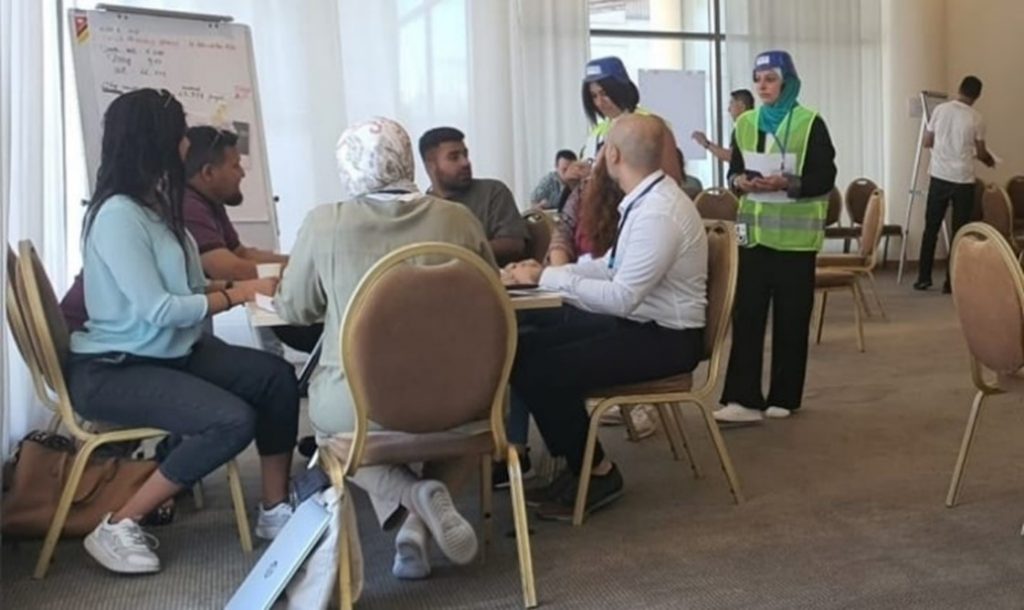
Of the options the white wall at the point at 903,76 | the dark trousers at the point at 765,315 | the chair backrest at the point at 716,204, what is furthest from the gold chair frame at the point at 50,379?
the white wall at the point at 903,76

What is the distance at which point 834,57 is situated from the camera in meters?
9.27

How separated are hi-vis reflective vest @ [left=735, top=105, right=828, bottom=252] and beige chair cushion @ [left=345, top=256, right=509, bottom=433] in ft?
6.34

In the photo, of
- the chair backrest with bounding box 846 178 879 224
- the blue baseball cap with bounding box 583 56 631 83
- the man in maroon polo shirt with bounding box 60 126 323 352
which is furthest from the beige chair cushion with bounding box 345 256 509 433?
the chair backrest with bounding box 846 178 879 224

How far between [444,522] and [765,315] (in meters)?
1.97

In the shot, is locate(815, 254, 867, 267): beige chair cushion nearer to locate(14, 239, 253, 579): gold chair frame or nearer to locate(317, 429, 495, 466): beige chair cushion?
locate(317, 429, 495, 466): beige chair cushion

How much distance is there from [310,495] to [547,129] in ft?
19.8

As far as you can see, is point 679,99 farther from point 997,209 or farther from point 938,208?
point 997,209

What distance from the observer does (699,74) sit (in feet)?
27.6

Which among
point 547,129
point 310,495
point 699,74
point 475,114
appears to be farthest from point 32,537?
point 699,74

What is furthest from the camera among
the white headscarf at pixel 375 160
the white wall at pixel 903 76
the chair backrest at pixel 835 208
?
the white wall at pixel 903 76

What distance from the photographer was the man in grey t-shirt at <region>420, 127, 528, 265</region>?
3.66 m

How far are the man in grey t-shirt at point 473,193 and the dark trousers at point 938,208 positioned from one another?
548 cm

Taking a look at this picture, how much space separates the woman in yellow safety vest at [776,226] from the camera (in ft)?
12.5

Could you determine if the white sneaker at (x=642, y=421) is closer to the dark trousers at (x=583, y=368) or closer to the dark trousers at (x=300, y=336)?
the dark trousers at (x=583, y=368)
